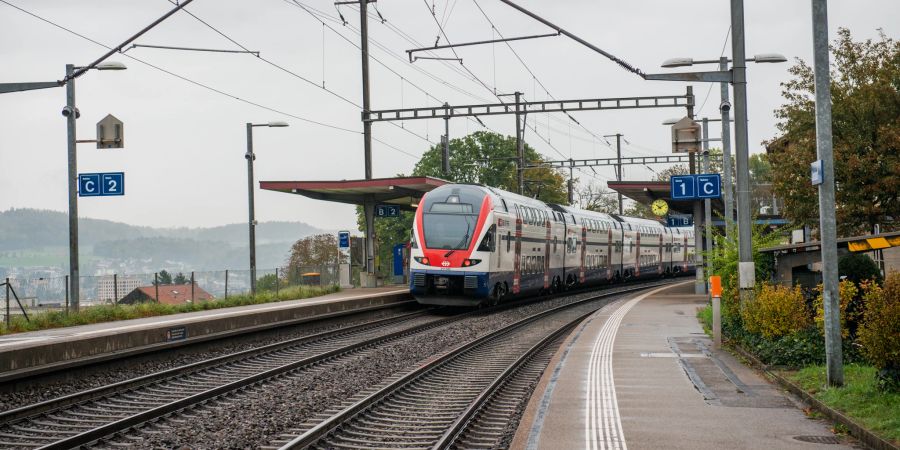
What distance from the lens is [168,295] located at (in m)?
31.3

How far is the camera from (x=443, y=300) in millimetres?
28219

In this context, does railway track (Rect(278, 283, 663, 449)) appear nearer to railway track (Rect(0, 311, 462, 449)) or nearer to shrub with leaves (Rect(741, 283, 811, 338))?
railway track (Rect(0, 311, 462, 449))

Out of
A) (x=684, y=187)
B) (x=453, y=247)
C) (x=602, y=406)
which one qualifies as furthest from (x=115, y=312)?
(x=602, y=406)

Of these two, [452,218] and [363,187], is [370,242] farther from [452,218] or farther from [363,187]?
[452,218]

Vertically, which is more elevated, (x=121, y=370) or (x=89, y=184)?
(x=89, y=184)

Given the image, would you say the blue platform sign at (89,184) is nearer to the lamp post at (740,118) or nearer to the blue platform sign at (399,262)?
the lamp post at (740,118)

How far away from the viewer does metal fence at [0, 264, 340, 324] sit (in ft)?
81.9

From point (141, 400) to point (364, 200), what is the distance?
92.8 feet

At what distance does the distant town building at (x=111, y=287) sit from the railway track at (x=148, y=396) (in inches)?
407

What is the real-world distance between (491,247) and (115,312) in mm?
10601

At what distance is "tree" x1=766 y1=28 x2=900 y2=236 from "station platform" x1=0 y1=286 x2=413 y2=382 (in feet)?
58.0

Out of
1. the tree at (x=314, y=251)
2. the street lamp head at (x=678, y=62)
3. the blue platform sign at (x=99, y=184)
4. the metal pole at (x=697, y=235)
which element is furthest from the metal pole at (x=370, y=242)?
the tree at (x=314, y=251)

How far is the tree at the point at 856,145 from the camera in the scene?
109ft

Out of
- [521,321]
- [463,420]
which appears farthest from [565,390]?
[521,321]
